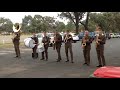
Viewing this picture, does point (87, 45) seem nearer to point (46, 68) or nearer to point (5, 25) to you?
point (46, 68)

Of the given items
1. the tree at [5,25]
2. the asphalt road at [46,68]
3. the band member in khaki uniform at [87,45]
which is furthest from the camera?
the tree at [5,25]

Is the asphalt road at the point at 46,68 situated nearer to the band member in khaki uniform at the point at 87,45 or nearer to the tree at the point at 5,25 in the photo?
the band member in khaki uniform at the point at 87,45

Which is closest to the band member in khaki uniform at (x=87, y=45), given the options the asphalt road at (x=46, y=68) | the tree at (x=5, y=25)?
the asphalt road at (x=46, y=68)

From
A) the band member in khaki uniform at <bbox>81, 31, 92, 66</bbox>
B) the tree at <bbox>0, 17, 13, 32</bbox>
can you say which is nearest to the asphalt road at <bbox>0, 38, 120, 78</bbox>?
Answer: the band member in khaki uniform at <bbox>81, 31, 92, 66</bbox>

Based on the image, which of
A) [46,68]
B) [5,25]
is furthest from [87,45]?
[5,25]

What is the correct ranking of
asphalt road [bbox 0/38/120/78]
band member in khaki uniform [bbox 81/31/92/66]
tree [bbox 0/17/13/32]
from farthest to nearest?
tree [bbox 0/17/13/32] → band member in khaki uniform [bbox 81/31/92/66] → asphalt road [bbox 0/38/120/78]

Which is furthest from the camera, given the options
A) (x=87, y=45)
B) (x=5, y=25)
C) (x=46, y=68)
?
(x=5, y=25)

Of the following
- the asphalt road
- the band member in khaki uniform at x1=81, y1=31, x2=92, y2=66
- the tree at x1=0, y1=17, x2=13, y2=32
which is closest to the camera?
the asphalt road

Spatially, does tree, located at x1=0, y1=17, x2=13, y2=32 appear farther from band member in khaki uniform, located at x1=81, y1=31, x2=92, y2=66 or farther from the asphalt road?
band member in khaki uniform, located at x1=81, y1=31, x2=92, y2=66
